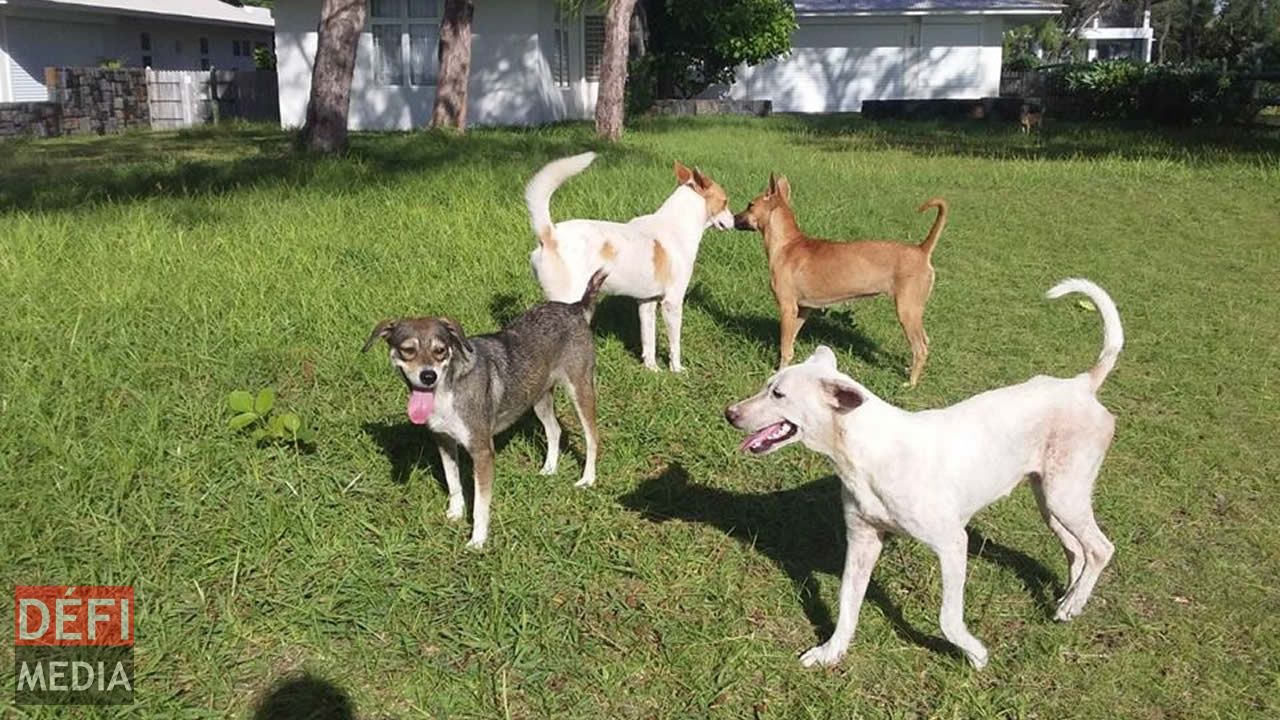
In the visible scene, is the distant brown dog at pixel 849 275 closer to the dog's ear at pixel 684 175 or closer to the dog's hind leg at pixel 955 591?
the dog's ear at pixel 684 175

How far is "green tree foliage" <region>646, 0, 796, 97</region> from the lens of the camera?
2956 cm

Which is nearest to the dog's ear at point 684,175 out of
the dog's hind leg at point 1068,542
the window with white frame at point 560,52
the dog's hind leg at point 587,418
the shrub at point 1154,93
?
the dog's hind leg at point 587,418

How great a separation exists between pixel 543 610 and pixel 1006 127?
80.2 ft

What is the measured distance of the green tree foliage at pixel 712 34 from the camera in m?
29.6

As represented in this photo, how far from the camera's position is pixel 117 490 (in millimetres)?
4359

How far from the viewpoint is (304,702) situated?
346 centimetres

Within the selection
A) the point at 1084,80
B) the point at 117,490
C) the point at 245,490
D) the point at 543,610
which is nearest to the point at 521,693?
the point at 543,610

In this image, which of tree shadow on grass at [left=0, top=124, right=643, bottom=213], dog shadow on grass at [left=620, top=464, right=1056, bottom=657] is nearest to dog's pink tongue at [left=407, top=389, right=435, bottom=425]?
dog shadow on grass at [left=620, top=464, right=1056, bottom=657]

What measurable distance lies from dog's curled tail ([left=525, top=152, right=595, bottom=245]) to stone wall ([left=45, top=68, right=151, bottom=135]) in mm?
21884

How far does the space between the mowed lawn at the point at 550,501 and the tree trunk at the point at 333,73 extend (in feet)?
12.6

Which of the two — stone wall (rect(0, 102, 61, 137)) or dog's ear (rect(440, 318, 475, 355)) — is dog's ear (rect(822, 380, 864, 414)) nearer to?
dog's ear (rect(440, 318, 475, 355))

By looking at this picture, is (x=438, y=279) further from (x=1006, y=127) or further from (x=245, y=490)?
(x=1006, y=127)

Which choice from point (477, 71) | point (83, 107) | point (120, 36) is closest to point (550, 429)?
point (477, 71)

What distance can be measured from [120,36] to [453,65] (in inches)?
702
